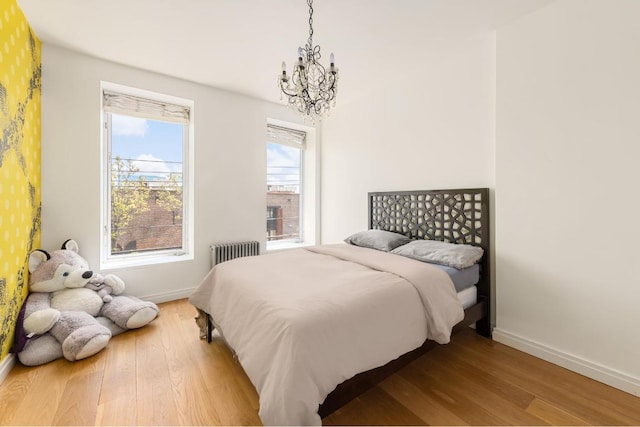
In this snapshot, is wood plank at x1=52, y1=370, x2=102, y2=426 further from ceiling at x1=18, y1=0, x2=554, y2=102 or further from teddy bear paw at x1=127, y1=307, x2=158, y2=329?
ceiling at x1=18, y1=0, x2=554, y2=102

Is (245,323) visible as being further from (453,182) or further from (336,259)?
(453,182)

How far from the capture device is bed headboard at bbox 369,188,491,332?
2.26 metres

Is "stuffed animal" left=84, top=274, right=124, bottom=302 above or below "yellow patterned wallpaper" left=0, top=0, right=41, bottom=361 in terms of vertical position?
below

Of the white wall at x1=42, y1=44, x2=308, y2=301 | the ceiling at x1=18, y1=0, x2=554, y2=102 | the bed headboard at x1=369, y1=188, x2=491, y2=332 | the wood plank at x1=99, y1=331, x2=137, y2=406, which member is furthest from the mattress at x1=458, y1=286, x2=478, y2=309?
the white wall at x1=42, y1=44, x2=308, y2=301

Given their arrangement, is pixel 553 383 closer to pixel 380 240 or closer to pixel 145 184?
pixel 380 240

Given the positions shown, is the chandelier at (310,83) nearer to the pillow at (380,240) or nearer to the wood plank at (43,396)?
the pillow at (380,240)

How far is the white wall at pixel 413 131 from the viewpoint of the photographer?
2.37m

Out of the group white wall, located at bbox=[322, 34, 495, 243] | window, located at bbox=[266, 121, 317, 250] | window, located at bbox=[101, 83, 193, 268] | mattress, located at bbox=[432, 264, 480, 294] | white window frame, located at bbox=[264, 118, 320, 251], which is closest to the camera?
mattress, located at bbox=[432, 264, 480, 294]

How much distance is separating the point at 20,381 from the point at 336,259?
2.23m

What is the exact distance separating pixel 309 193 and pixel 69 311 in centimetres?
310

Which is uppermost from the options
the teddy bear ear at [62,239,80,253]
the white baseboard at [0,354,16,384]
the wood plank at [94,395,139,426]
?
the teddy bear ear at [62,239,80,253]

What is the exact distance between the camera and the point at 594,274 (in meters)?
1.70

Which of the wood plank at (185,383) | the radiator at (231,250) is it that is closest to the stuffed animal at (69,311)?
the wood plank at (185,383)

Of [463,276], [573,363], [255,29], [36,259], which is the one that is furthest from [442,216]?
A: [36,259]
